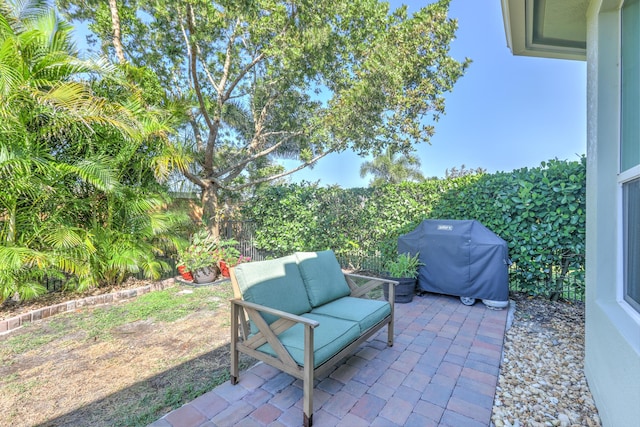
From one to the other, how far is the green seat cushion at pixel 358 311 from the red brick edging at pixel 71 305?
3804mm

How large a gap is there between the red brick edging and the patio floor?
126 inches

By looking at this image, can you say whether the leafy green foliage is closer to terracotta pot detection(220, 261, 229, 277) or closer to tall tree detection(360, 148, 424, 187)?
terracotta pot detection(220, 261, 229, 277)

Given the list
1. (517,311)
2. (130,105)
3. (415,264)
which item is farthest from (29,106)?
(517,311)

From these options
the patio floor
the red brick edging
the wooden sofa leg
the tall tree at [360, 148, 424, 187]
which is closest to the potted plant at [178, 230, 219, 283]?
the red brick edging

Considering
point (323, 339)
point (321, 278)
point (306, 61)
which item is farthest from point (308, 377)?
point (306, 61)

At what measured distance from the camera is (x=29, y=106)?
3551 millimetres

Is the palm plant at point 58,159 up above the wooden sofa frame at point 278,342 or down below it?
above

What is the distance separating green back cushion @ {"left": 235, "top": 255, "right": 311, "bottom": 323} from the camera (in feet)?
7.77

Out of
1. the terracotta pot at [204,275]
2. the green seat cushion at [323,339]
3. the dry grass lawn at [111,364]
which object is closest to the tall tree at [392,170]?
the terracotta pot at [204,275]

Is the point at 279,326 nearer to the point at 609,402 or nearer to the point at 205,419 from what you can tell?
the point at 205,419

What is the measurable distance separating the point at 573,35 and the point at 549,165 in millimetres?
1820

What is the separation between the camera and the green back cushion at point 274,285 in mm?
2369

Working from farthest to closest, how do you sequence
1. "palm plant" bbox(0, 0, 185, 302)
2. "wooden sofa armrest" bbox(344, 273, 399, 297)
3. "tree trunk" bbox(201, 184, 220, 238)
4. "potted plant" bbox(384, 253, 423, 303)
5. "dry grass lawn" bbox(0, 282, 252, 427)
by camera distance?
"tree trunk" bbox(201, 184, 220, 238) < "potted plant" bbox(384, 253, 423, 303) < "palm plant" bbox(0, 0, 185, 302) < "wooden sofa armrest" bbox(344, 273, 399, 297) < "dry grass lawn" bbox(0, 282, 252, 427)

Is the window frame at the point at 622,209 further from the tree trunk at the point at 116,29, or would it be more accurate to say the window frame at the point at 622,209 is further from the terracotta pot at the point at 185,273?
the tree trunk at the point at 116,29
